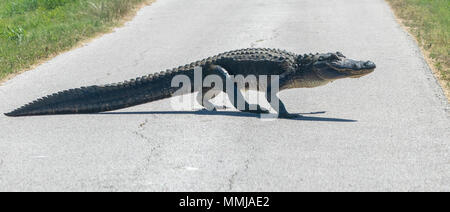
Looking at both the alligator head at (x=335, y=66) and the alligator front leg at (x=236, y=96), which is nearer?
the alligator head at (x=335, y=66)

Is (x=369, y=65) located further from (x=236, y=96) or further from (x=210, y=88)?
(x=210, y=88)

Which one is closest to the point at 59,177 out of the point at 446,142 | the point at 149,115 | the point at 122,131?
the point at 122,131

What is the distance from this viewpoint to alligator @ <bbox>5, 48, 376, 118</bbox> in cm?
888

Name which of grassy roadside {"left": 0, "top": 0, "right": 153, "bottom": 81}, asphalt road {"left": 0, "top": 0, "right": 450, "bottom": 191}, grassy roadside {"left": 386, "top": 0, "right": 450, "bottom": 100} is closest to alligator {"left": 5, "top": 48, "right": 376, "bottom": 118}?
asphalt road {"left": 0, "top": 0, "right": 450, "bottom": 191}

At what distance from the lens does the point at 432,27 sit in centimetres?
1611

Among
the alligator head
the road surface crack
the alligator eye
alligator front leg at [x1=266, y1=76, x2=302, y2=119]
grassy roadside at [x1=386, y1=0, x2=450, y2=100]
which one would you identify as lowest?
the road surface crack

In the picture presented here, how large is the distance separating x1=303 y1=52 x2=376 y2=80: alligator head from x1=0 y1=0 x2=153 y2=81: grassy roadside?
5.45 meters

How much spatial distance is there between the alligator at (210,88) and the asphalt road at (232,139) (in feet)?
0.66

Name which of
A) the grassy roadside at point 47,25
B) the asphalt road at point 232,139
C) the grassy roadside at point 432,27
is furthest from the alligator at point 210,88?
the grassy roadside at point 47,25

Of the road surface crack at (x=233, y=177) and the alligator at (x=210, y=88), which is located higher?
the alligator at (x=210, y=88)

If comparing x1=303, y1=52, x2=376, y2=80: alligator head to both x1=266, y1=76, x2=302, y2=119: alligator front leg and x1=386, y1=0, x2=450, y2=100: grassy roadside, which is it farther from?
x1=386, y1=0, x2=450, y2=100: grassy roadside

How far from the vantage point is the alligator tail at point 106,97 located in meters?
8.87

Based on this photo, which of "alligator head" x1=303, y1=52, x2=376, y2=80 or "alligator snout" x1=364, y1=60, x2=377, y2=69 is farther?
"alligator head" x1=303, y1=52, x2=376, y2=80

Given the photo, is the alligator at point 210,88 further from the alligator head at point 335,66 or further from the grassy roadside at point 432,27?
the grassy roadside at point 432,27
